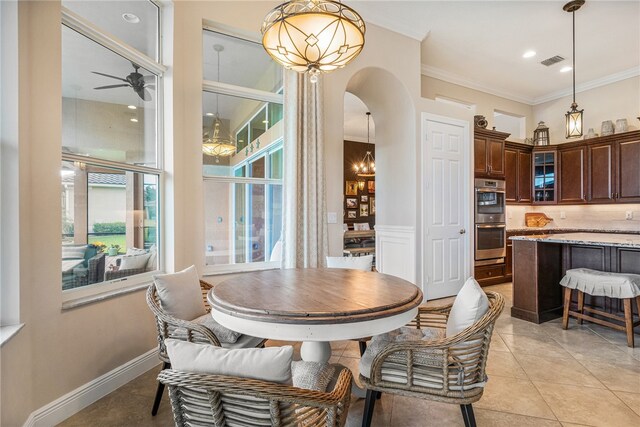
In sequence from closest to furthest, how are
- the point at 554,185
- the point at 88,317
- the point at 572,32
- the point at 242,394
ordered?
the point at 242,394 < the point at 88,317 < the point at 572,32 < the point at 554,185

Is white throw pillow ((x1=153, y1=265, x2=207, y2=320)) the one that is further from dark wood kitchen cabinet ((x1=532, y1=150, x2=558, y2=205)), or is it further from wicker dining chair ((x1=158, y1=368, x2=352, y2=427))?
dark wood kitchen cabinet ((x1=532, y1=150, x2=558, y2=205))

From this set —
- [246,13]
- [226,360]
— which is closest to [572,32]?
[246,13]

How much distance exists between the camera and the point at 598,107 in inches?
220

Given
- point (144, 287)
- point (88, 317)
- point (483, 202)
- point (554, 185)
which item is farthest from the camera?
point (554, 185)

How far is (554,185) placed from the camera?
589cm

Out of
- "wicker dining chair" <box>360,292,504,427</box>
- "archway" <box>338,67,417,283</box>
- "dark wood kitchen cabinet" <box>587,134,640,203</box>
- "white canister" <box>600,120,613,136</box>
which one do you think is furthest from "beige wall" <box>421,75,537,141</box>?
"wicker dining chair" <box>360,292,504,427</box>

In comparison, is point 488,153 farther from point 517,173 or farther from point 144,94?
point 144,94

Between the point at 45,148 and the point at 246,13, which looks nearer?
the point at 45,148

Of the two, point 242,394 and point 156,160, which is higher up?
point 156,160

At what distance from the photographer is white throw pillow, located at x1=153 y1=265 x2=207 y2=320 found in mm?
1982

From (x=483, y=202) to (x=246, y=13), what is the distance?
416 cm

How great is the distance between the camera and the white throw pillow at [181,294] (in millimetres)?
1982

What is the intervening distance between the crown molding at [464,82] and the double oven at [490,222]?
5.74ft

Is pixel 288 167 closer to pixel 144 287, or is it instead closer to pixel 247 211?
pixel 247 211
